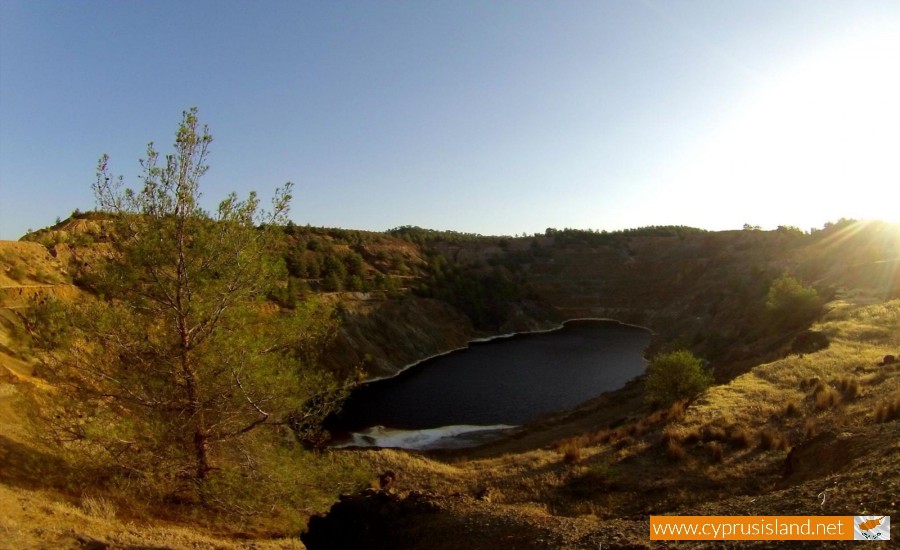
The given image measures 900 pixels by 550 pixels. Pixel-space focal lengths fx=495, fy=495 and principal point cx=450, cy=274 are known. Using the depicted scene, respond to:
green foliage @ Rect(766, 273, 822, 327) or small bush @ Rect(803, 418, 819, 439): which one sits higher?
green foliage @ Rect(766, 273, 822, 327)

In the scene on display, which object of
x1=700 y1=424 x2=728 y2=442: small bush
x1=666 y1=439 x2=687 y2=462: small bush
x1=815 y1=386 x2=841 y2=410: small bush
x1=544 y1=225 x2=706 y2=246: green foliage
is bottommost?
x1=666 y1=439 x2=687 y2=462: small bush

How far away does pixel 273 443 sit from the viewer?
507 inches

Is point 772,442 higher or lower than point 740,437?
higher

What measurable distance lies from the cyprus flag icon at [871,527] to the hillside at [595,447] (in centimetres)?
41

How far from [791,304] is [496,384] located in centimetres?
3001

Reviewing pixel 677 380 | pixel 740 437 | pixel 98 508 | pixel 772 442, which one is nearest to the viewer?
pixel 98 508

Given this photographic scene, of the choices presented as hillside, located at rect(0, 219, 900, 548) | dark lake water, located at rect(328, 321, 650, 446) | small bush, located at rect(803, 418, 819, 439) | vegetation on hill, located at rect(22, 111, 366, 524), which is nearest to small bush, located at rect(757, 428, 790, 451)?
hillside, located at rect(0, 219, 900, 548)

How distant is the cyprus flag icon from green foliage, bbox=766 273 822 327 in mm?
45028

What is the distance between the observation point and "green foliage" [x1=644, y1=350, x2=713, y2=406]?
98.5 feet

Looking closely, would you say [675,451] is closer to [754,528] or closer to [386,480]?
[386,480]

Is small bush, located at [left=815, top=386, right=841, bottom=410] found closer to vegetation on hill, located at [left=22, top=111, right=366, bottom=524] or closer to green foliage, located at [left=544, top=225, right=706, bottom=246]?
vegetation on hill, located at [left=22, top=111, right=366, bottom=524]

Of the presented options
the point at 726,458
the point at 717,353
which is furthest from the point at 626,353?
the point at 726,458

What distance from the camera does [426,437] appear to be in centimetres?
3703

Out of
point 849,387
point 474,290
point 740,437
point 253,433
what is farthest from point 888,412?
point 474,290
